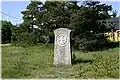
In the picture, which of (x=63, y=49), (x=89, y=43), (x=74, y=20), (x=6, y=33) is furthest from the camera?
(x=6, y=33)

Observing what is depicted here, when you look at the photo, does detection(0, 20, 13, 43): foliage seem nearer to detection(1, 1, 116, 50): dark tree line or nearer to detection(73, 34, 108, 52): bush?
detection(1, 1, 116, 50): dark tree line

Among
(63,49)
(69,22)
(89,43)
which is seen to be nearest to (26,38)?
(69,22)

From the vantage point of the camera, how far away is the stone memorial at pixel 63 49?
1105cm

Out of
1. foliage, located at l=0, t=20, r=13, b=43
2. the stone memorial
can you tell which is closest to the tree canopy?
foliage, located at l=0, t=20, r=13, b=43

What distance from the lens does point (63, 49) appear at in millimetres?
11094

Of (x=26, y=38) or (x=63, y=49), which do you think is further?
(x=26, y=38)


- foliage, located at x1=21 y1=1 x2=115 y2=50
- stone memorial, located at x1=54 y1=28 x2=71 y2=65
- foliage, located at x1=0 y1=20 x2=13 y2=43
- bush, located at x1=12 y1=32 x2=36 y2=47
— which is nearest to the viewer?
stone memorial, located at x1=54 y1=28 x2=71 y2=65

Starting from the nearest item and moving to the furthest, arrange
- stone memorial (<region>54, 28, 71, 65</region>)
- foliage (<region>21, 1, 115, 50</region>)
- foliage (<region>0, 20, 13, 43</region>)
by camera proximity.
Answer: stone memorial (<region>54, 28, 71, 65</region>) → foliage (<region>21, 1, 115, 50</region>) → foliage (<region>0, 20, 13, 43</region>)

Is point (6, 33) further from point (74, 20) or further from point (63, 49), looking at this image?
point (63, 49)

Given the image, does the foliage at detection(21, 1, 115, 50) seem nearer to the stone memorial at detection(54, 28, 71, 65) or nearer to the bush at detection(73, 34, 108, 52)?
the bush at detection(73, 34, 108, 52)

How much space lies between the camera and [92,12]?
87.8 ft

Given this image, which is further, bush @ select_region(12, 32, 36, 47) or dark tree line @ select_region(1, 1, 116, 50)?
bush @ select_region(12, 32, 36, 47)

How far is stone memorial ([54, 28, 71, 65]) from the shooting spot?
36.2ft

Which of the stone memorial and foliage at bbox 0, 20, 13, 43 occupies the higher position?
foliage at bbox 0, 20, 13, 43
